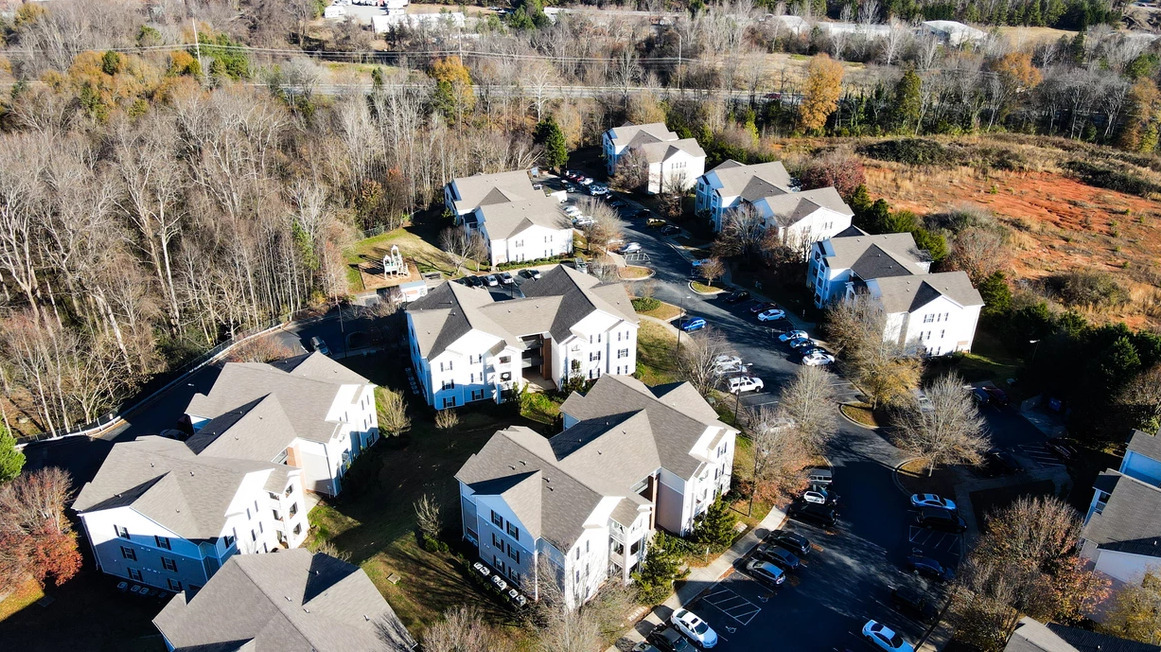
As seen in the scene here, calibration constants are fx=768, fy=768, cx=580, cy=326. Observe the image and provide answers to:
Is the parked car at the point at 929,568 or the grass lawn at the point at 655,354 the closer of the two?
the parked car at the point at 929,568

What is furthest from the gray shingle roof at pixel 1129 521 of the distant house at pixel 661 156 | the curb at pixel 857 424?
the distant house at pixel 661 156

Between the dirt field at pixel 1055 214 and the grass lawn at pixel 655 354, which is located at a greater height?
the dirt field at pixel 1055 214

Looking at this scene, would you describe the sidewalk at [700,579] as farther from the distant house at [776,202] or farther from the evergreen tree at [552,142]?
the evergreen tree at [552,142]

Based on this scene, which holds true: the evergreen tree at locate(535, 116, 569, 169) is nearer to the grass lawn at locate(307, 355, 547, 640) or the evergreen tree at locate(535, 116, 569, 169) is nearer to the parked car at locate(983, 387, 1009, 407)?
the grass lawn at locate(307, 355, 547, 640)

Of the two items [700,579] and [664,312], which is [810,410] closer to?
[700,579]

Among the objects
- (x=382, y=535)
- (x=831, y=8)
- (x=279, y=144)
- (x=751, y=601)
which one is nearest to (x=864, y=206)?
(x=751, y=601)

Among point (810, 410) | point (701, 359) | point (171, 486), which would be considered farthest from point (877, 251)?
point (171, 486)

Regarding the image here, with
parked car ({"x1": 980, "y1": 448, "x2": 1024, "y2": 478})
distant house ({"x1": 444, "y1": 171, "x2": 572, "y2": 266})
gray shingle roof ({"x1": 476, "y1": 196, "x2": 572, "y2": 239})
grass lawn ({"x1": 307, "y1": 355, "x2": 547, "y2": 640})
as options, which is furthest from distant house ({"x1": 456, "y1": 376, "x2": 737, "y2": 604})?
gray shingle roof ({"x1": 476, "y1": 196, "x2": 572, "y2": 239})
